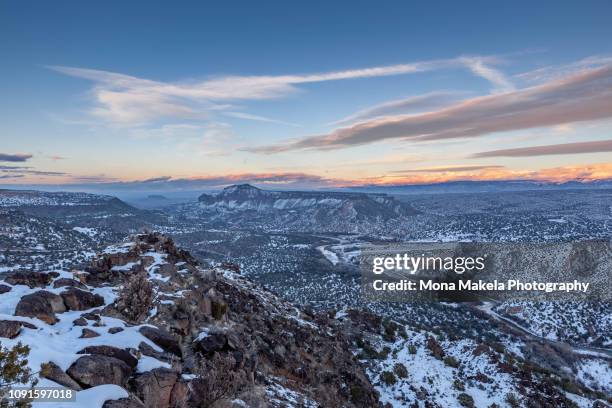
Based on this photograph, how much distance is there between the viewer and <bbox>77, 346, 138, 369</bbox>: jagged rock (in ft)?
42.8

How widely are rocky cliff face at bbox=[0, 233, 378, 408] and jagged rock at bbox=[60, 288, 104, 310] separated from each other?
0.05m

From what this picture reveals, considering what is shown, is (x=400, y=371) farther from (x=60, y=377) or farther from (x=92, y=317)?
(x=60, y=377)

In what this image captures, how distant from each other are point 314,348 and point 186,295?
527 inches

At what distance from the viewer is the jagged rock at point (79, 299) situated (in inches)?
732

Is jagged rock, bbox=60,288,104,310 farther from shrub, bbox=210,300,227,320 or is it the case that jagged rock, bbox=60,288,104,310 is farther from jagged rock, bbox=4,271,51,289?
shrub, bbox=210,300,227,320

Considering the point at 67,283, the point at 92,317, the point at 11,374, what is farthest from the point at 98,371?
the point at 67,283

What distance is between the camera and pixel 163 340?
15914 millimetres

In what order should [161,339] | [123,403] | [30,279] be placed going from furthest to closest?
[30,279]
[161,339]
[123,403]

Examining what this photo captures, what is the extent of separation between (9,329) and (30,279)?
8471mm

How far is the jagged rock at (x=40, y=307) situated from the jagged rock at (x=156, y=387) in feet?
21.3

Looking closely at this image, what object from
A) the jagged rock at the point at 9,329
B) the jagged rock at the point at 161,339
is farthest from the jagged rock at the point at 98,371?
the jagged rock at the point at 161,339

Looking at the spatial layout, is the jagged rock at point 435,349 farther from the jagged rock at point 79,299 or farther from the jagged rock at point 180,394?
the jagged rock at point 79,299

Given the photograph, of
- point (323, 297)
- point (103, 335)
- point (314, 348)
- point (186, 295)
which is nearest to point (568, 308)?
point (323, 297)

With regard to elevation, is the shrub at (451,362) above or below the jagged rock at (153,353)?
below
